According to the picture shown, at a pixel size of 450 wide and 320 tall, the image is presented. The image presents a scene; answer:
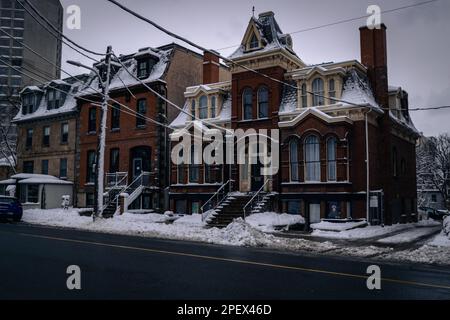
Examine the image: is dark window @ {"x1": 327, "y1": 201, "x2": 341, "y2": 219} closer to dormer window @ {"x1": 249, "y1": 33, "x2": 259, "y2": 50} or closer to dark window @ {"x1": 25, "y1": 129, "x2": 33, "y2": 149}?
dormer window @ {"x1": 249, "y1": 33, "x2": 259, "y2": 50}

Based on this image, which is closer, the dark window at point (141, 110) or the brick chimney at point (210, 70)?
the brick chimney at point (210, 70)

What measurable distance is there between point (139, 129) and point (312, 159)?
1410cm

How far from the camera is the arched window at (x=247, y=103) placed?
26859 millimetres

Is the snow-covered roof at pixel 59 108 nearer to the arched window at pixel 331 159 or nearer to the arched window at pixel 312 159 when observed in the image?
the arched window at pixel 312 159

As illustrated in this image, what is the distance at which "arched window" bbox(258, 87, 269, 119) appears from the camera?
26.3m

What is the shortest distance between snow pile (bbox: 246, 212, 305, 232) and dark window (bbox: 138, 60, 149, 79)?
15.7 m

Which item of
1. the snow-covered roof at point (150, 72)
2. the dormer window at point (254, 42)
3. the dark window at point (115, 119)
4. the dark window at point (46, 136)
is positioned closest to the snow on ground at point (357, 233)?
the dormer window at point (254, 42)

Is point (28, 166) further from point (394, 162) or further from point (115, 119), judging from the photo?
point (394, 162)

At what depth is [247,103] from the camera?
27094 millimetres

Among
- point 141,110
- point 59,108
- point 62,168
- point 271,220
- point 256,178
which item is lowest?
point 271,220

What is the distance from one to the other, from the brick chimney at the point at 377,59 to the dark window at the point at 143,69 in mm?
15912

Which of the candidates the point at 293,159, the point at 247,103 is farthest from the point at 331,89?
the point at 247,103
